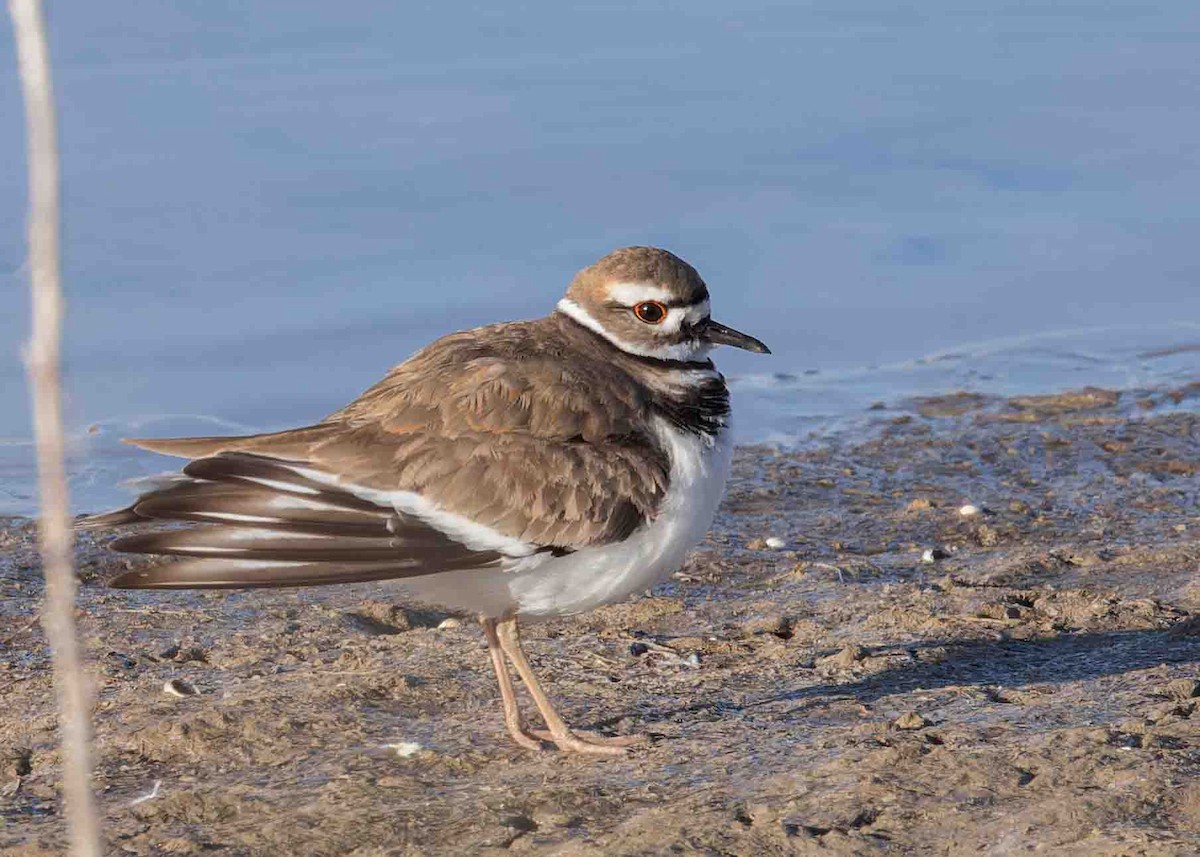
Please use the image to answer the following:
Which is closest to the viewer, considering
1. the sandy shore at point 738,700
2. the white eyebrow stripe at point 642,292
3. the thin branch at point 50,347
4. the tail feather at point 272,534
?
the thin branch at point 50,347

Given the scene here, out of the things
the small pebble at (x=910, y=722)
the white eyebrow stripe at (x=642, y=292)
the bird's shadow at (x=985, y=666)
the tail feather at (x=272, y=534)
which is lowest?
the bird's shadow at (x=985, y=666)

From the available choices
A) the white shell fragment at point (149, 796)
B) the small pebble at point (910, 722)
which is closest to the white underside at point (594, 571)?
the small pebble at point (910, 722)

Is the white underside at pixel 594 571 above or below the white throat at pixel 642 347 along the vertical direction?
below

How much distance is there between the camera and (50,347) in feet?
7.25

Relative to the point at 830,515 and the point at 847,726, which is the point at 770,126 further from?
the point at 847,726

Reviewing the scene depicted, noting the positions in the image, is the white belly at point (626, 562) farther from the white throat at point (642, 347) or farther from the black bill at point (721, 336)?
the black bill at point (721, 336)

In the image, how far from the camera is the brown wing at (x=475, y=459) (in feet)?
17.4

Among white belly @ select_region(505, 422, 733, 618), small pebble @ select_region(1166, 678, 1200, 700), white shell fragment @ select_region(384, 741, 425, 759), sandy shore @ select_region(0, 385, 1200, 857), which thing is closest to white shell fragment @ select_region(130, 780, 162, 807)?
sandy shore @ select_region(0, 385, 1200, 857)

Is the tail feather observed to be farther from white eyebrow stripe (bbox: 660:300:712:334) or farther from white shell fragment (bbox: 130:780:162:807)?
white eyebrow stripe (bbox: 660:300:712:334)

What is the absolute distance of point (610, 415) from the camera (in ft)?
18.2

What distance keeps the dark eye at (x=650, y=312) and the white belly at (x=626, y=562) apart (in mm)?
644

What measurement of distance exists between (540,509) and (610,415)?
0.41 m

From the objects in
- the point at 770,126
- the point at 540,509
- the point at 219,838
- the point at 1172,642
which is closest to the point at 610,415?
Answer: the point at 540,509

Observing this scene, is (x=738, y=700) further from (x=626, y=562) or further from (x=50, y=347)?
(x=50, y=347)
